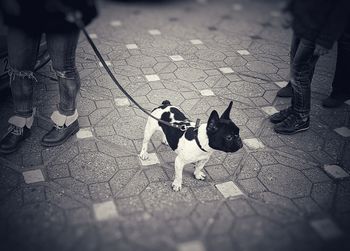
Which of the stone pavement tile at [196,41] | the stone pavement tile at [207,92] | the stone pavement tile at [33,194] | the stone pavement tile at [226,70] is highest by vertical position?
the stone pavement tile at [226,70]

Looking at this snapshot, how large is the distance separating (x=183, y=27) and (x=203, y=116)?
3.75 m

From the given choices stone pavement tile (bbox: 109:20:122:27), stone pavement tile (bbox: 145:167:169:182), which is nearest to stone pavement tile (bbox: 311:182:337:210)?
stone pavement tile (bbox: 145:167:169:182)

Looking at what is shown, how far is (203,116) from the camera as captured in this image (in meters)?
4.56

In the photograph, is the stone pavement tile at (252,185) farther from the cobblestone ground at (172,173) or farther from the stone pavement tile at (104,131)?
the stone pavement tile at (104,131)

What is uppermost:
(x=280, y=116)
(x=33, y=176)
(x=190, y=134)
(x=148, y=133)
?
(x=190, y=134)

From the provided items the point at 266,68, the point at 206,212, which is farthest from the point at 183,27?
the point at 206,212

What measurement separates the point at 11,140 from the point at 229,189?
2.65m

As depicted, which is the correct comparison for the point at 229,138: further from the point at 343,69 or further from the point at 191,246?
the point at 343,69

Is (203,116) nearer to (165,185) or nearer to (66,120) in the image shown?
(165,185)

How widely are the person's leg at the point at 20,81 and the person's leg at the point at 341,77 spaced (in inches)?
157

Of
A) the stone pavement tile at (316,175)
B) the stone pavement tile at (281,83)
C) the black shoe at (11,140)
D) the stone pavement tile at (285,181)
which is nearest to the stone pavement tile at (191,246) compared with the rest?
the stone pavement tile at (285,181)

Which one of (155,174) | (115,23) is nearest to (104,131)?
(155,174)

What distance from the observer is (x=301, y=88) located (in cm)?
404

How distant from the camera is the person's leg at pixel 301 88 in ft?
12.3
